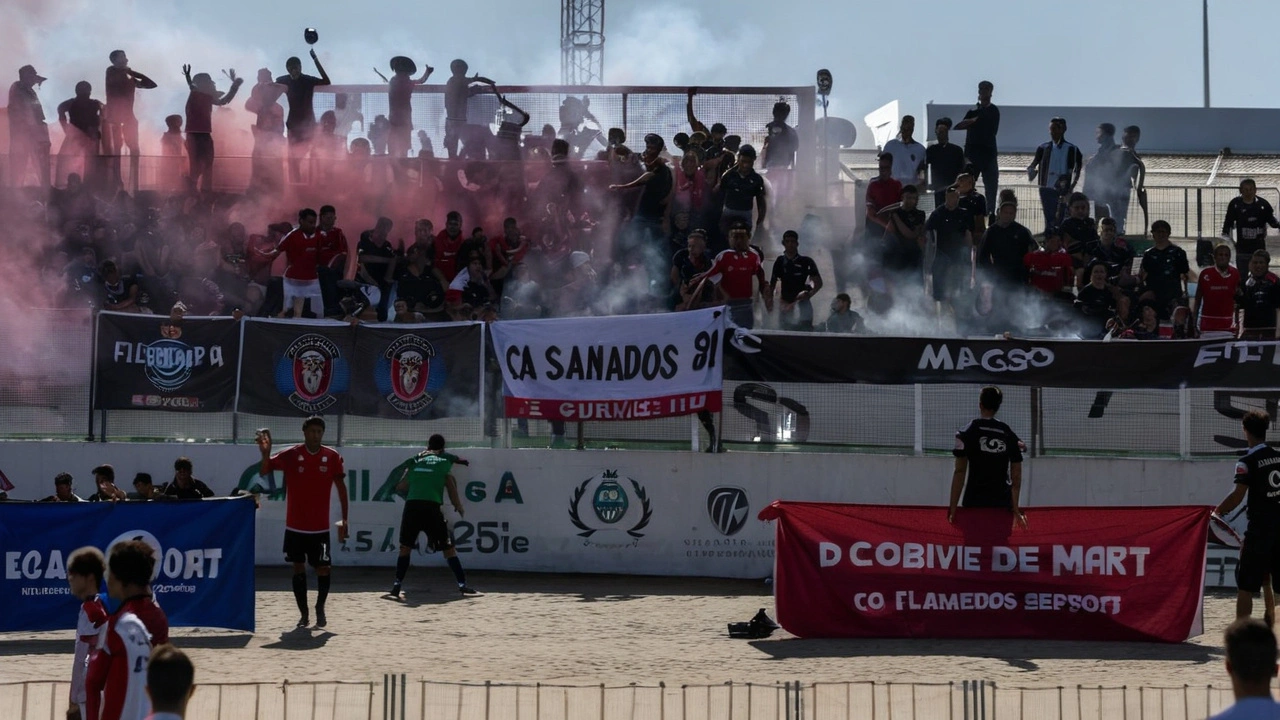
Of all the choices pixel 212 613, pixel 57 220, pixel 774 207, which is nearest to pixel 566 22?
pixel 774 207

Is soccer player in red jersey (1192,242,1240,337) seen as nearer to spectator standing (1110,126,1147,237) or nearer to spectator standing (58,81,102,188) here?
spectator standing (1110,126,1147,237)

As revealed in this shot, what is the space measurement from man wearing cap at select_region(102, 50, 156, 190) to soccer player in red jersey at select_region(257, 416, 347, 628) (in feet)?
28.7

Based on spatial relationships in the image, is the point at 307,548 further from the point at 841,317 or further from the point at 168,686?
the point at 168,686

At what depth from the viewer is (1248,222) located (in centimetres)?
1816

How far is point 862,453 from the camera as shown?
49.2ft

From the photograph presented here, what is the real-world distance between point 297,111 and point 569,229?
4.19 metres

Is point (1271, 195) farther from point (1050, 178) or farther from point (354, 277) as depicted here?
point (354, 277)

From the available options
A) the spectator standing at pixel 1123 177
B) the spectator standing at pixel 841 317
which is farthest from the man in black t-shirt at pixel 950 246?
the spectator standing at pixel 1123 177

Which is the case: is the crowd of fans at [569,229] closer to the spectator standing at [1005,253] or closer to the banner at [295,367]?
the spectator standing at [1005,253]

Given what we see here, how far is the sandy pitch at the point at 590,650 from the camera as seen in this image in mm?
10391

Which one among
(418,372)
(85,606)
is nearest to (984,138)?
(418,372)

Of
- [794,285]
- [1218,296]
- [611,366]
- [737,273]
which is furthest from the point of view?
[794,285]

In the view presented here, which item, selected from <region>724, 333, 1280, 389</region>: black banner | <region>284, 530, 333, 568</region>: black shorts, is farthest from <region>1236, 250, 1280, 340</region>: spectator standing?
<region>284, 530, 333, 568</region>: black shorts

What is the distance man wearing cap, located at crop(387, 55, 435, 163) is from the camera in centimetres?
A: 1991
